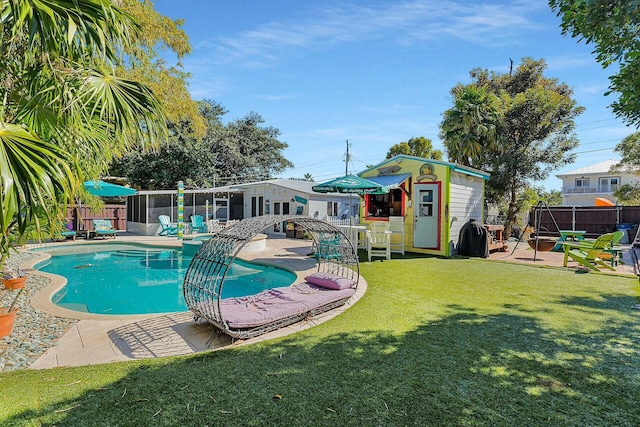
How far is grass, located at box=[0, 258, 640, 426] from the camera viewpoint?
8.95ft

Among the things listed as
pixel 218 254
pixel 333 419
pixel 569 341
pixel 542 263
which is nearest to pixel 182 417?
pixel 333 419

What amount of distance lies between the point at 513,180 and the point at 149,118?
55.2ft

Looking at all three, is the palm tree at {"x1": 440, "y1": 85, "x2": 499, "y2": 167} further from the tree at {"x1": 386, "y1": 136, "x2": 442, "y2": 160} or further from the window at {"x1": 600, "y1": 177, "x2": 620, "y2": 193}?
the window at {"x1": 600, "y1": 177, "x2": 620, "y2": 193}

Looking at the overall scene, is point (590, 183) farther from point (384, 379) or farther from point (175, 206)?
point (384, 379)

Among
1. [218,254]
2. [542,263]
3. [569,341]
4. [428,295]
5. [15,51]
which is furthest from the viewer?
[542,263]

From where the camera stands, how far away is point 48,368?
357cm

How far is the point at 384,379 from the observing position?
3311 mm

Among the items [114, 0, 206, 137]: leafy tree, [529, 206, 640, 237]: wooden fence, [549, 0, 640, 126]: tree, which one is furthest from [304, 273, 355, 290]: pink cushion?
[529, 206, 640, 237]: wooden fence

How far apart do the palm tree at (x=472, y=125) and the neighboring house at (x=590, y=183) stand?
21.3m

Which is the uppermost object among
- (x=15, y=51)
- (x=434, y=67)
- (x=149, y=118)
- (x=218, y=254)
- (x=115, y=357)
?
(x=434, y=67)

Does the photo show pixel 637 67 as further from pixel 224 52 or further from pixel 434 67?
pixel 224 52

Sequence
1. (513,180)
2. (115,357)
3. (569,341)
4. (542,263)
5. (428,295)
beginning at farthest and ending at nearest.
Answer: (513,180) < (542,263) < (428,295) < (569,341) < (115,357)

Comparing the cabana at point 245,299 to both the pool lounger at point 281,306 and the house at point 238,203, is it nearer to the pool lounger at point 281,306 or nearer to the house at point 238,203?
the pool lounger at point 281,306

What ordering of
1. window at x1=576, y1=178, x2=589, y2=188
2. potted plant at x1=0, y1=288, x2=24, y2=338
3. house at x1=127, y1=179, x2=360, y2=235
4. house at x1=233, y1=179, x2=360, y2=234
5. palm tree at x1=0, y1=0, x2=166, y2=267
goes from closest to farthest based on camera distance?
palm tree at x1=0, y1=0, x2=166, y2=267 → potted plant at x1=0, y1=288, x2=24, y2=338 → house at x1=233, y1=179, x2=360, y2=234 → house at x1=127, y1=179, x2=360, y2=235 → window at x1=576, y1=178, x2=589, y2=188
